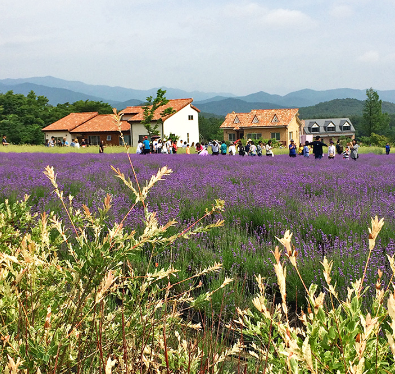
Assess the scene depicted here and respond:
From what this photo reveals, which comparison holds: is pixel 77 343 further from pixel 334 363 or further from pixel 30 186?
pixel 30 186

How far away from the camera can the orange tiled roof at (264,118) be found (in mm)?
55081

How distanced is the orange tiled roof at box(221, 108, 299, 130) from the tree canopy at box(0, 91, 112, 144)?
1934 centimetres

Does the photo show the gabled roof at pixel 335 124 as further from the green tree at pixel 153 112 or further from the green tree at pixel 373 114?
the green tree at pixel 153 112

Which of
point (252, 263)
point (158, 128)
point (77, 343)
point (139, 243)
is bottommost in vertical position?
point (252, 263)

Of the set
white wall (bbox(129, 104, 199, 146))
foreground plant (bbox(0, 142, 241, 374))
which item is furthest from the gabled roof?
foreground plant (bbox(0, 142, 241, 374))

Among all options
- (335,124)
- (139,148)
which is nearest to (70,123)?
(139,148)

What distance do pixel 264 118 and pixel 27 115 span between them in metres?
34.9

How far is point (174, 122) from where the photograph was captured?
46.5m

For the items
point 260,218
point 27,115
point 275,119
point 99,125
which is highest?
point 27,115

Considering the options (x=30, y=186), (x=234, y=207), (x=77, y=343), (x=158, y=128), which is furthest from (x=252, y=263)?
(x=158, y=128)

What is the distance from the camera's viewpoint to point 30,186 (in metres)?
6.64

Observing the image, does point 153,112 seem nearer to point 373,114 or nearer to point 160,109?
point 160,109

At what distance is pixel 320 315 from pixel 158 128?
148 ft

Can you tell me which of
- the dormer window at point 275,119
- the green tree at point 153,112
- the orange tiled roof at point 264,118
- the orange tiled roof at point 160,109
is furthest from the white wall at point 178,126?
the dormer window at point 275,119
